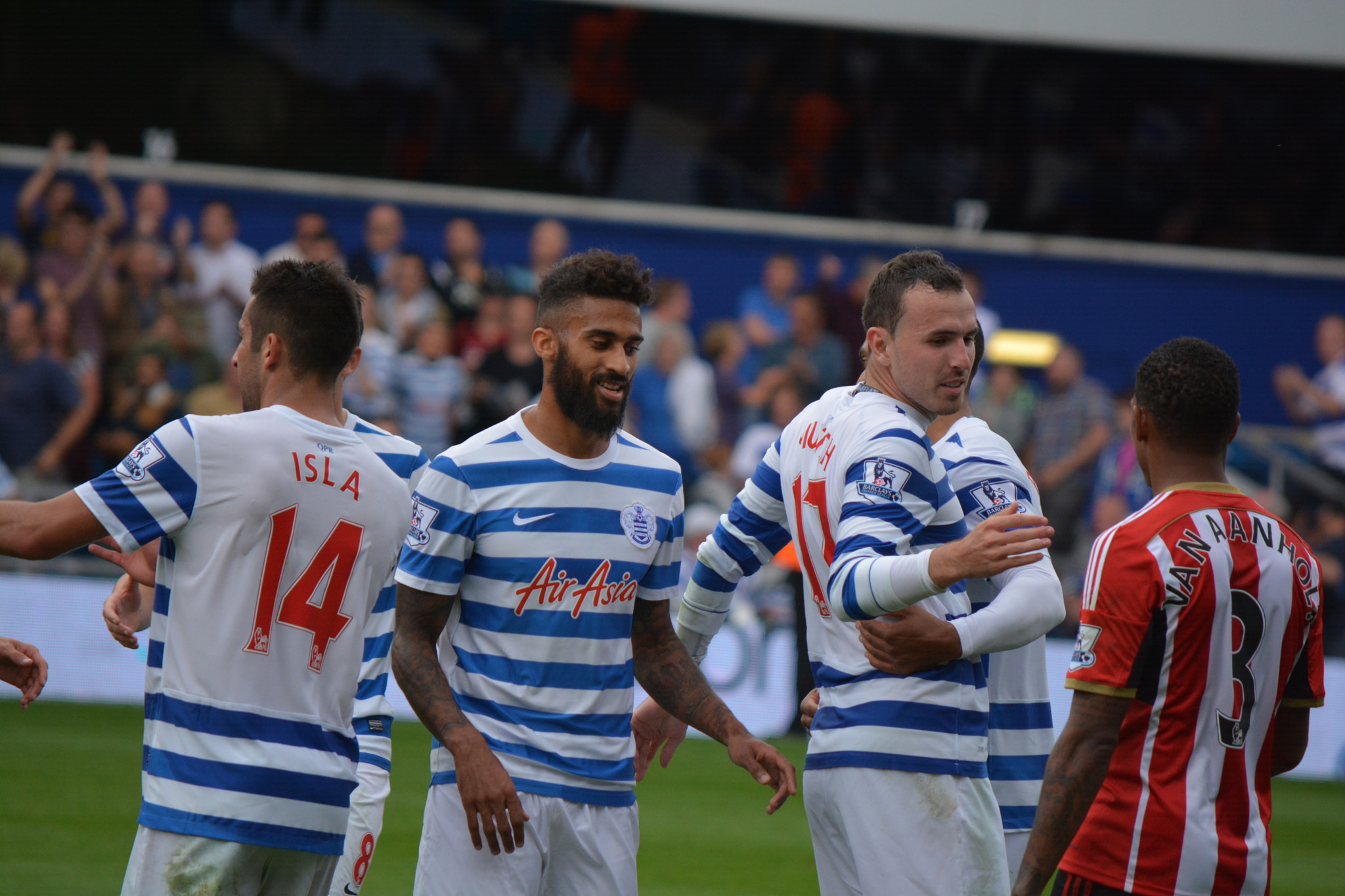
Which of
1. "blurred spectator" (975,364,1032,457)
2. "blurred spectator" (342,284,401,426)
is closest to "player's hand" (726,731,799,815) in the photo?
"blurred spectator" (342,284,401,426)

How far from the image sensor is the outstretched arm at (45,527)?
315cm

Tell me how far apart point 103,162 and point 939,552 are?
1246cm

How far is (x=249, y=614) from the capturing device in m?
3.38

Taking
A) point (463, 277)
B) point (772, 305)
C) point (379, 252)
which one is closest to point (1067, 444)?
point (772, 305)

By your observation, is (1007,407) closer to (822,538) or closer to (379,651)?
(379,651)

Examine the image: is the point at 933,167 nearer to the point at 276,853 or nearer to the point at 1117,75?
the point at 1117,75

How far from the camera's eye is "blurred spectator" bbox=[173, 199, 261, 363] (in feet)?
42.8

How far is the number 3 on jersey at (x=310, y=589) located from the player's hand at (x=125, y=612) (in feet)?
1.73

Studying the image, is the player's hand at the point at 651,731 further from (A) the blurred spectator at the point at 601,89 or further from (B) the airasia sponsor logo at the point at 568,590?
(A) the blurred spectator at the point at 601,89

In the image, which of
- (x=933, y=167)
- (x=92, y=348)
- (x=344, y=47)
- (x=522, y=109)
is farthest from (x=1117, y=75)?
(x=92, y=348)

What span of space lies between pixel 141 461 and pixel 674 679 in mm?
1589

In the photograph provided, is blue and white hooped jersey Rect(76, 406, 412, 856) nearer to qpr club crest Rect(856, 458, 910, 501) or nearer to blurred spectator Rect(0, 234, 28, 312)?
qpr club crest Rect(856, 458, 910, 501)

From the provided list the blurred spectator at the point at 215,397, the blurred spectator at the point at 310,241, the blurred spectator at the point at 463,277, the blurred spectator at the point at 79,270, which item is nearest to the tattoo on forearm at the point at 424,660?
the blurred spectator at the point at 215,397

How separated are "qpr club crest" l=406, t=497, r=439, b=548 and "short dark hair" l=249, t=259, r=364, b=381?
1.36 ft
